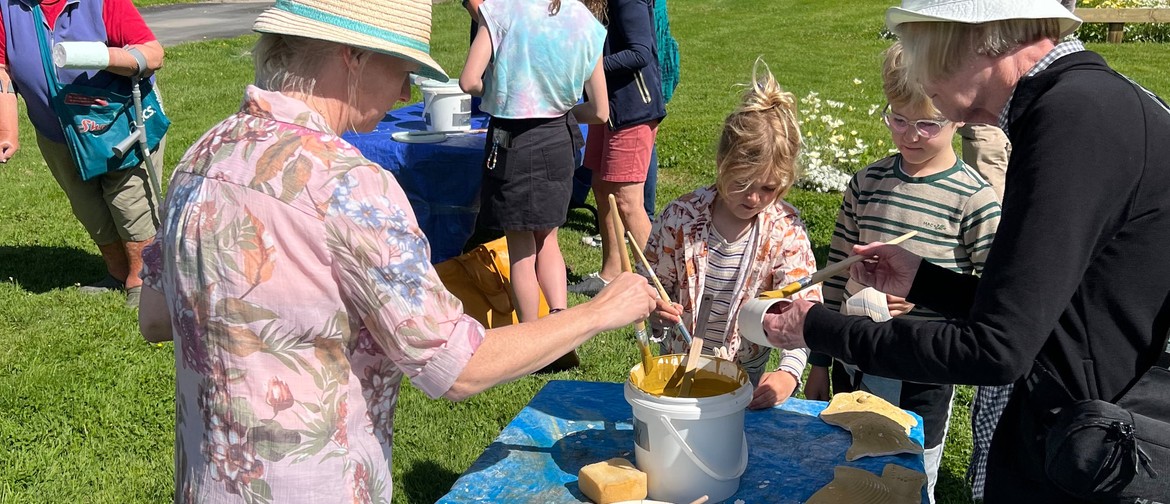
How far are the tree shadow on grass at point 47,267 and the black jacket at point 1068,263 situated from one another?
501cm

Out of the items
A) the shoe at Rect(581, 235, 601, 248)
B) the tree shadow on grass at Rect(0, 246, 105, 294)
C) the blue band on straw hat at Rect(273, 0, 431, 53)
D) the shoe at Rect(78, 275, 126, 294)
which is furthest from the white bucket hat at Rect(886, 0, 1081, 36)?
the tree shadow on grass at Rect(0, 246, 105, 294)

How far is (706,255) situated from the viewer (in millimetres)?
2750

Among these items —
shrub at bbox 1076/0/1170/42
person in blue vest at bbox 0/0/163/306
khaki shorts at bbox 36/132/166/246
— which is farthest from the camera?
shrub at bbox 1076/0/1170/42

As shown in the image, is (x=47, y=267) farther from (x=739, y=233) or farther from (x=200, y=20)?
(x=200, y=20)

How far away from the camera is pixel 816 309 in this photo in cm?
173

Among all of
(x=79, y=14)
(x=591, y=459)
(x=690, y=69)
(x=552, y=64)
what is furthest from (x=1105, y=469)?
(x=690, y=69)

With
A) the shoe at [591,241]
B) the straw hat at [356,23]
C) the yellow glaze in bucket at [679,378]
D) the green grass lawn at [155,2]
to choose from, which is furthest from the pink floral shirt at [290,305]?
the green grass lawn at [155,2]

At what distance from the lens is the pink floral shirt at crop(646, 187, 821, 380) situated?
2693 mm

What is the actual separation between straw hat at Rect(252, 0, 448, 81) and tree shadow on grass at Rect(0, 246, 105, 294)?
447 cm

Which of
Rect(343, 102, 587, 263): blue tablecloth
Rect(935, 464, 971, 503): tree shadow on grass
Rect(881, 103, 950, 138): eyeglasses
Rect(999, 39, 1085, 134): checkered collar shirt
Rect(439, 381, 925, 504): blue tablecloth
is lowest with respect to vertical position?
Rect(935, 464, 971, 503): tree shadow on grass

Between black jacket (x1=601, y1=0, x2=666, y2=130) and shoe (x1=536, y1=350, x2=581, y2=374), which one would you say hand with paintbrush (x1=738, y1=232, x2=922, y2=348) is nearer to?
shoe (x1=536, y1=350, x2=581, y2=374)

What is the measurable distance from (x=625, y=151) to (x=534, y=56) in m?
1.00

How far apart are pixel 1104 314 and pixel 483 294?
321 cm

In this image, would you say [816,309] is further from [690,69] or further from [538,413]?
[690,69]
